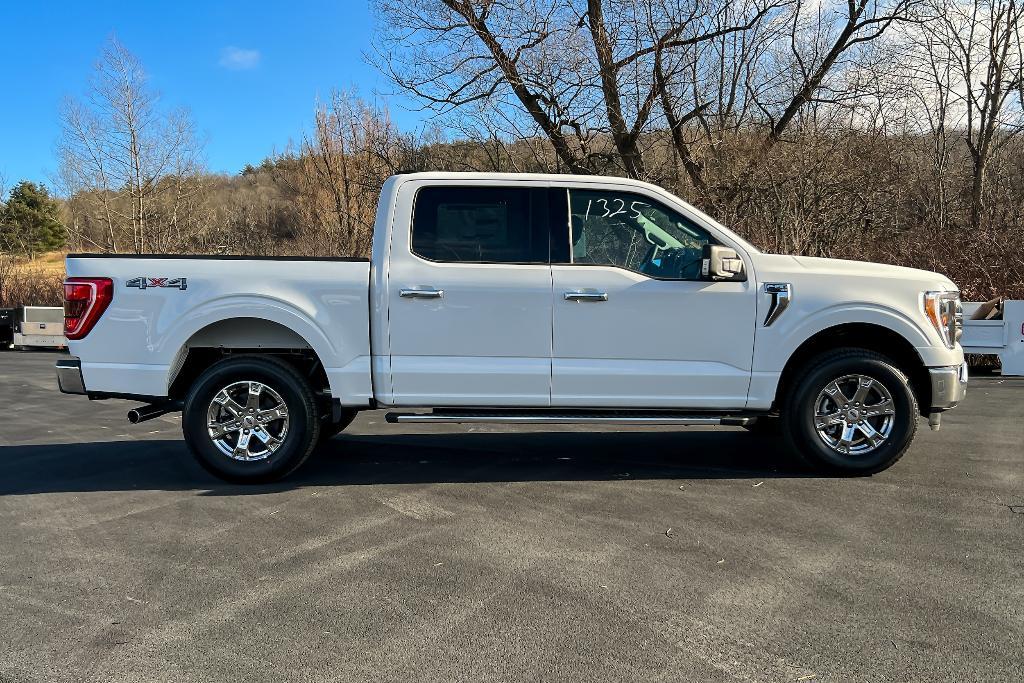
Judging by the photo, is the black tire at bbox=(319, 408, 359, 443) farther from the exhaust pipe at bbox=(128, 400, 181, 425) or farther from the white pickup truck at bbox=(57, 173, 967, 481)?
the exhaust pipe at bbox=(128, 400, 181, 425)

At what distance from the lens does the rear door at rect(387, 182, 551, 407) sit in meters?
5.23

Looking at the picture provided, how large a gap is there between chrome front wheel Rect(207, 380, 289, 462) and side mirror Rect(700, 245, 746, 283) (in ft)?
10.4

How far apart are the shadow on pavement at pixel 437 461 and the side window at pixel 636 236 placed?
157 centimetres

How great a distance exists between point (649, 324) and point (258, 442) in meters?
2.96

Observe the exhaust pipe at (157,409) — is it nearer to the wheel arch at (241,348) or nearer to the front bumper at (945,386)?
the wheel arch at (241,348)

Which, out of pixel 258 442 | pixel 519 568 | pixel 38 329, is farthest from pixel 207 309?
pixel 38 329

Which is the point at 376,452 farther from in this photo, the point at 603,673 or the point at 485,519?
the point at 603,673

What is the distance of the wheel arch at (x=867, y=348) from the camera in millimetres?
Result: 5398

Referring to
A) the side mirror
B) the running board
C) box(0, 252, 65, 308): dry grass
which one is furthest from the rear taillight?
box(0, 252, 65, 308): dry grass

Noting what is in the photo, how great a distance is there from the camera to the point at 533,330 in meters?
5.25

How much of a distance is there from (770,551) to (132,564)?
339cm

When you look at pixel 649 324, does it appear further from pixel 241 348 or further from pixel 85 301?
pixel 85 301

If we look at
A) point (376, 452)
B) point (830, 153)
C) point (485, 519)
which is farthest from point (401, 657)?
point (830, 153)

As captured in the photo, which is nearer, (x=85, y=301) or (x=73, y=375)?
(x=85, y=301)
